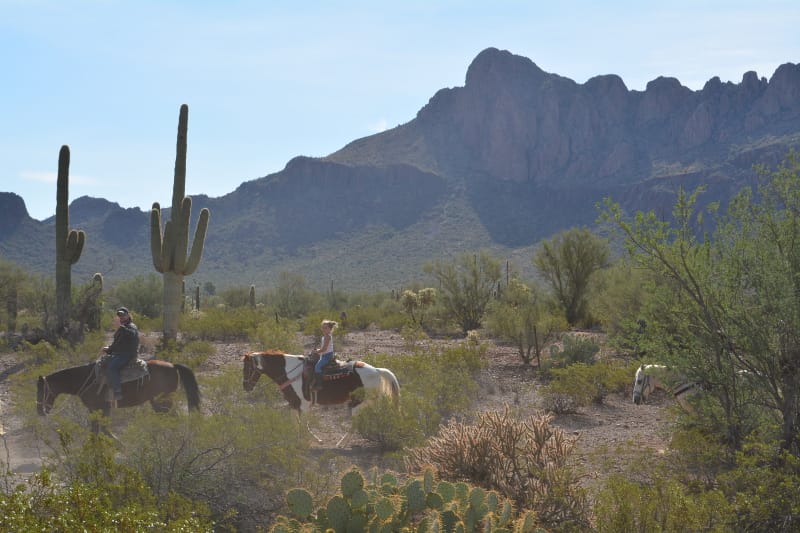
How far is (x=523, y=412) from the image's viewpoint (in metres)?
12.4

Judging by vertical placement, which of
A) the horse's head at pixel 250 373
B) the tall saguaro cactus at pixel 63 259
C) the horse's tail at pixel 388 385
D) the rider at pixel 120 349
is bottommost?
the horse's tail at pixel 388 385

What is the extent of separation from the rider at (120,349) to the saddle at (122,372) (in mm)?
72

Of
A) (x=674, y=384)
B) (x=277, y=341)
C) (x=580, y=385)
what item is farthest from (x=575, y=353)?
(x=277, y=341)

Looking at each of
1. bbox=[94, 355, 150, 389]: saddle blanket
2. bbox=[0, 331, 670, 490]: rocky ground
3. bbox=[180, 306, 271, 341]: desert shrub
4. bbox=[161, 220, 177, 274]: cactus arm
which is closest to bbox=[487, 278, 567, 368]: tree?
bbox=[0, 331, 670, 490]: rocky ground

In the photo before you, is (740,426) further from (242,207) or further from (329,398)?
(242,207)

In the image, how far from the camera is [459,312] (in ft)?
88.1

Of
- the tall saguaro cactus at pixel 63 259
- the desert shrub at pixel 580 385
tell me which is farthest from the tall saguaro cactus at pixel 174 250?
the desert shrub at pixel 580 385

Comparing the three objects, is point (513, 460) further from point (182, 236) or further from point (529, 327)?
point (182, 236)

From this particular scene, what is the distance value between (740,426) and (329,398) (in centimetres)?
568

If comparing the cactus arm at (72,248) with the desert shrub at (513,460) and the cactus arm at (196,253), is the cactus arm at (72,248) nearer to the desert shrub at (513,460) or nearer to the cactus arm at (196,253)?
the cactus arm at (196,253)

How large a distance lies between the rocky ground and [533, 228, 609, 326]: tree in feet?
26.8

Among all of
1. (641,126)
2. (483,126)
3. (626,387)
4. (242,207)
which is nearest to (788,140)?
(641,126)

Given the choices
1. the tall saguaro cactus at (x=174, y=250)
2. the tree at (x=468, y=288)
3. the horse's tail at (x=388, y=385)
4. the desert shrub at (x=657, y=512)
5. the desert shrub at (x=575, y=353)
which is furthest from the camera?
the tree at (x=468, y=288)

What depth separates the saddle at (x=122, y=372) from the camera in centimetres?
956
